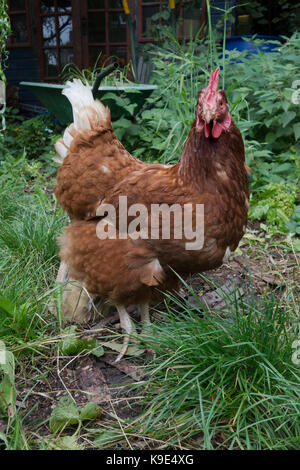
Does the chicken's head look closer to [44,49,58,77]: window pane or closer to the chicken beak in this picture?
the chicken beak

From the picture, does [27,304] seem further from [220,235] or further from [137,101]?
[137,101]

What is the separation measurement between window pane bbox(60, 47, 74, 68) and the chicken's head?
23.8 ft

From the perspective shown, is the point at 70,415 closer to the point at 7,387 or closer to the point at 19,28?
the point at 7,387

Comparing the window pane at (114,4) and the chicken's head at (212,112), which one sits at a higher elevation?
the window pane at (114,4)

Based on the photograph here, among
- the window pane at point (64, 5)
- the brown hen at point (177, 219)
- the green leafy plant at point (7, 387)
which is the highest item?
the window pane at point (64, 5)

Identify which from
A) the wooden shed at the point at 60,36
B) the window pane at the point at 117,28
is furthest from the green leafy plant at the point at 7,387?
the window pane at the point at 117,28

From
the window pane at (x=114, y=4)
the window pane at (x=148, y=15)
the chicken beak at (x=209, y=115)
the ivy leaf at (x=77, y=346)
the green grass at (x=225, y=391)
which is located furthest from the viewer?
the window pane at (x=114, y=4)

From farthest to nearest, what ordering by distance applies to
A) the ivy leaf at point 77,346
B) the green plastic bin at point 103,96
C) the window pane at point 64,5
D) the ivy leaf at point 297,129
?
the window pane at point 64,5 → the green plastic bin at point 103,96 → the ivy leaf at point 297,129 → the ivy leaf at point 77,346

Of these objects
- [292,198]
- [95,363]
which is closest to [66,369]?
[95,363]

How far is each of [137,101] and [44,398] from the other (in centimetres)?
353

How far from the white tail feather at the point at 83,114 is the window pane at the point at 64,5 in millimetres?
6562

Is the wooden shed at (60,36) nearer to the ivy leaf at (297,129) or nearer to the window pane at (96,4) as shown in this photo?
the window pane at (96,4)

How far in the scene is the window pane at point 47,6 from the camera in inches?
319

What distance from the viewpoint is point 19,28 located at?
8.32 meters
